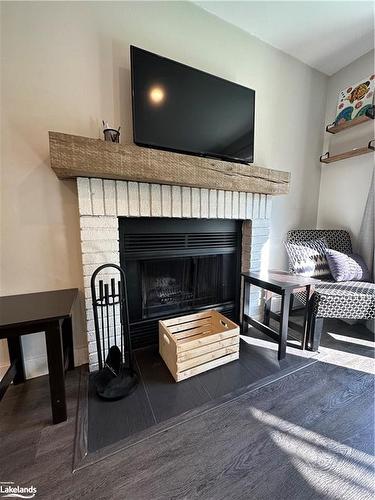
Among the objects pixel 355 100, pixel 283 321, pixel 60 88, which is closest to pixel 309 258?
pixel 283 321

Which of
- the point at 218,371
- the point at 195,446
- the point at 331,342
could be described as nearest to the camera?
the point at 195,446

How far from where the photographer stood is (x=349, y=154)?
209 cm

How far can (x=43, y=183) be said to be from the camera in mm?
1298

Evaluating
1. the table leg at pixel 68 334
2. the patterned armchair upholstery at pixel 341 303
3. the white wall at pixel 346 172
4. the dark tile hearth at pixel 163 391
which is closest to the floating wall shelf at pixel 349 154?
the white wall at pixel 346 172

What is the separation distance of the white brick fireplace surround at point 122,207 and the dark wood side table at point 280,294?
0.57 metres

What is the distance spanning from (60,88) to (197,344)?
6.09 ft

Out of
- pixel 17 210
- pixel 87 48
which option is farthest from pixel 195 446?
pixel 87 48

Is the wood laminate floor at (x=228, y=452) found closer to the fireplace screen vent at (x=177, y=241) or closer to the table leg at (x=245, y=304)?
the table leg at (x=245, y=304)

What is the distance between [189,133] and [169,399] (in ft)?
5.78

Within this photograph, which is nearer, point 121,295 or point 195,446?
point 195,446

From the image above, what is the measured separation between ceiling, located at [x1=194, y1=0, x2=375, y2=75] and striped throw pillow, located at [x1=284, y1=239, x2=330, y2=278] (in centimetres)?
182

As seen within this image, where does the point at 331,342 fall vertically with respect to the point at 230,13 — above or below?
below

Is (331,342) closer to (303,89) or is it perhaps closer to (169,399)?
(169,399)

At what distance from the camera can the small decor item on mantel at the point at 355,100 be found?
1927 millimetres
